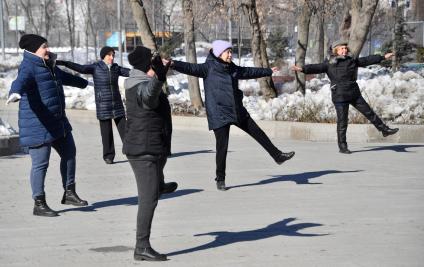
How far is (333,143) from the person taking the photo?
15.8 metres

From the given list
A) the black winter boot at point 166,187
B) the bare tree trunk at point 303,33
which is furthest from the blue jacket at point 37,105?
the bare tree trunk at point 303,33

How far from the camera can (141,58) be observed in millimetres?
6891

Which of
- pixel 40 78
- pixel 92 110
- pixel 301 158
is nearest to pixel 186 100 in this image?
pixel 92 110

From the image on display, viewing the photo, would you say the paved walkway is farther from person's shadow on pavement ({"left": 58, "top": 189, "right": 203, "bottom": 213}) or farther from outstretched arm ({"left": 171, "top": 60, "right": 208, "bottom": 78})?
outstretched arm ({"left": 171, "top": 60, "right": 208, "bottom": 78})

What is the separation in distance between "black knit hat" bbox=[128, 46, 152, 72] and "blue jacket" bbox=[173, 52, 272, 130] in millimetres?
3490

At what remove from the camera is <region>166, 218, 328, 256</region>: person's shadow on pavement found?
752cm

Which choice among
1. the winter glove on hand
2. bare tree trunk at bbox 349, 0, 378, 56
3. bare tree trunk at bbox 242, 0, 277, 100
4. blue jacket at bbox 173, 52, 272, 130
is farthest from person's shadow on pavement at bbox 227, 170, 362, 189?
bare tree trunk at bbox 242, 0, 277, 100

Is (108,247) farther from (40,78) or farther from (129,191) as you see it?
(129,191)

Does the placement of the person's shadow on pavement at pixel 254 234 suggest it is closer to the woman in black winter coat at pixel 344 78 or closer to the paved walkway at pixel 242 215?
the paved walkway at pixel 242 215

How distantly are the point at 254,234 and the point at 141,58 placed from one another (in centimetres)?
194

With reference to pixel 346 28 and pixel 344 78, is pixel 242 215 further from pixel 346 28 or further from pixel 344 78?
pixel 346 28

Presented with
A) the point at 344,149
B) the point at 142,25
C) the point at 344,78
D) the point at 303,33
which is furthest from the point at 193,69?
the point at 303,33

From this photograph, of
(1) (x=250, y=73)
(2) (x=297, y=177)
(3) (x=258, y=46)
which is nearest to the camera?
(1) (x=250, y=73)

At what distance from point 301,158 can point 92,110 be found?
989 cm
